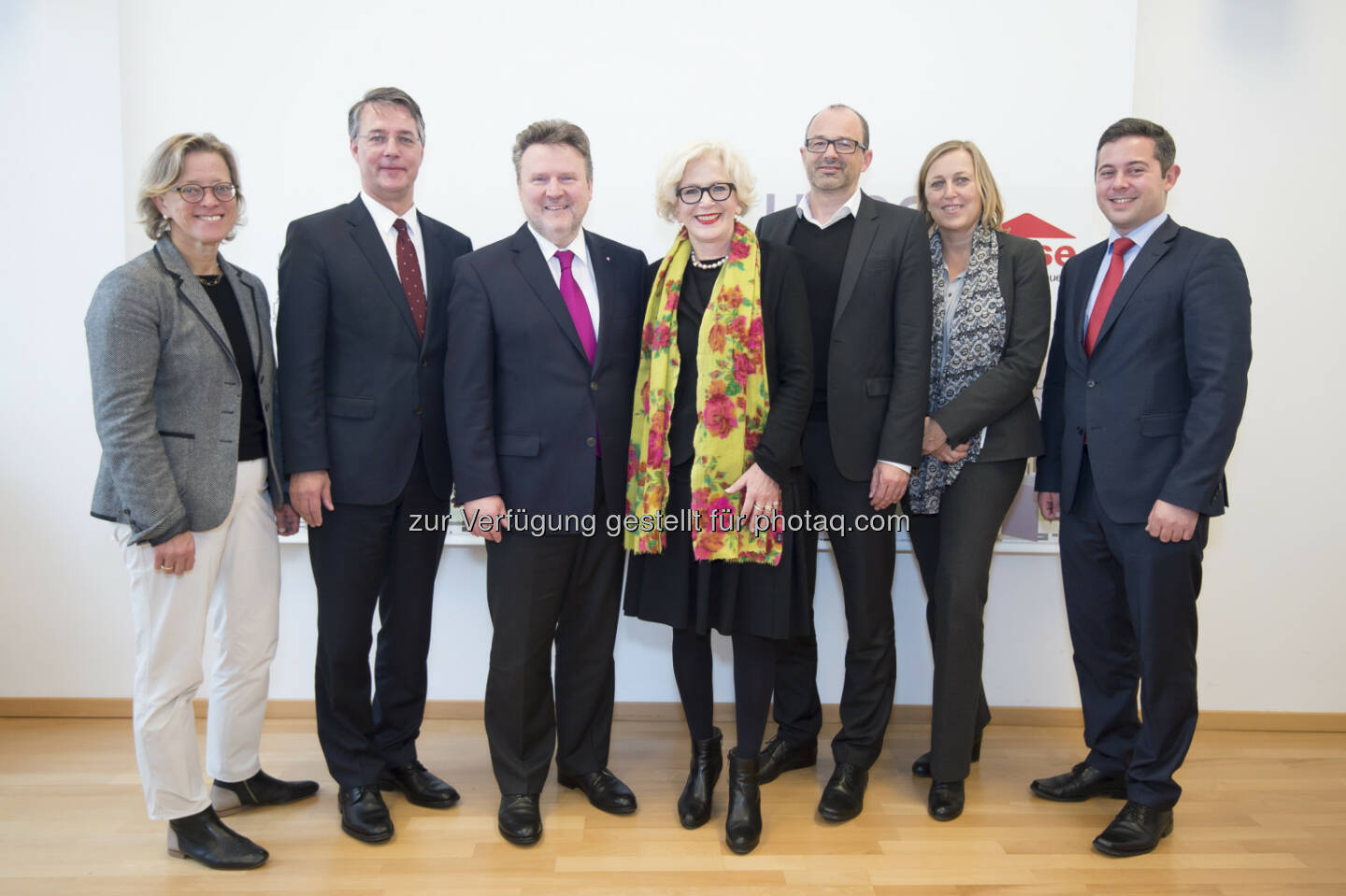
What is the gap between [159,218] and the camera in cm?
231

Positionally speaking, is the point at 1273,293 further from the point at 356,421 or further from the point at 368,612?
the point at 368,612

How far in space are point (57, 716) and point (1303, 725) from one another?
5081mm

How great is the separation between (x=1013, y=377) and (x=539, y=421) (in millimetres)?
1394

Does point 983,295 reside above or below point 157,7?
below

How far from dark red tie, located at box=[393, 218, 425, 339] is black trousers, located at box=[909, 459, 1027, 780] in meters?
1.68

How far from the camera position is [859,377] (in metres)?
2.48

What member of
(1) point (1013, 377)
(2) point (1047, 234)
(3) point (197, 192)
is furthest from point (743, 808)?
(2) point (1047, 234)

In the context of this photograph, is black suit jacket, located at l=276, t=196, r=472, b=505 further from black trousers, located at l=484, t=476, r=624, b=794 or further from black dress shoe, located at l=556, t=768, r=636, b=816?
black dress shoe, located at l=556, t=768, r=636, b=816

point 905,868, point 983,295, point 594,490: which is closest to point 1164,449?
point 983,295

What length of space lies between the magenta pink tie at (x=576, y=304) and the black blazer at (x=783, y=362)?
0.35 m

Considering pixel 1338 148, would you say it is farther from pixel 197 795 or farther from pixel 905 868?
pixel 197 795

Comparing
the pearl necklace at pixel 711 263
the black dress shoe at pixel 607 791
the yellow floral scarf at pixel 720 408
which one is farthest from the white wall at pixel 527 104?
the black dress shoe at pixel 607 791

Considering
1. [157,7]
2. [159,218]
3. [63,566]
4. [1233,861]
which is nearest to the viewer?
[159,218]

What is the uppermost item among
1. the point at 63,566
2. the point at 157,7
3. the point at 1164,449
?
the point at 157,7
